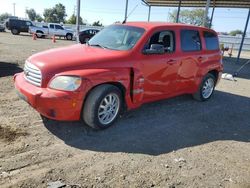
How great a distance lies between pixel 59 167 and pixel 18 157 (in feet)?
2.04

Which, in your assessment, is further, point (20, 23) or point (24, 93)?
point (20, 23)

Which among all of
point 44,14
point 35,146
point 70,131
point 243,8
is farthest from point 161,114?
point 44,14

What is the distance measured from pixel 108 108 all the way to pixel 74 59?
1.02 m

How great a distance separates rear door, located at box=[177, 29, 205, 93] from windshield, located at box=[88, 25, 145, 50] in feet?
3.98

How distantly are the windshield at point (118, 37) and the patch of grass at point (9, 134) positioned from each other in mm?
2261

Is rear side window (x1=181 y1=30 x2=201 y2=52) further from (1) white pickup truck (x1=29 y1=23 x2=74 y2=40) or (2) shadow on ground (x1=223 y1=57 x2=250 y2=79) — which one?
(1) white pickup truck (x1=29 y1=23 x2=74 y2=40)

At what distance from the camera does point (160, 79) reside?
5.82 meters

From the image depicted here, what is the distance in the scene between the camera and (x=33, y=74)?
4.66m

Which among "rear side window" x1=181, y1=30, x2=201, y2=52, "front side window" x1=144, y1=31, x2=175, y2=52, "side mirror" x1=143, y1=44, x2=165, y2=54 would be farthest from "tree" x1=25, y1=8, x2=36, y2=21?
"side mirror" x1=143, y1=44, x2=165, y2=54

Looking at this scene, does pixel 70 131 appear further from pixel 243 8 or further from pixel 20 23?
pixel 20 23

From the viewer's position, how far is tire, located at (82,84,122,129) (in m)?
4.60

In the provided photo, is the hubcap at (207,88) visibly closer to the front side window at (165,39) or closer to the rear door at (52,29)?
the front side window at (165,39)

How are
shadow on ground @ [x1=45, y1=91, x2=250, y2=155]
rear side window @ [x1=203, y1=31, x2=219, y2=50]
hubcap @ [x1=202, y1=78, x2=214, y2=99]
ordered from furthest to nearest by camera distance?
hubcap @ [x1=202, y1=78, x2=214, y2=99]
rear side window @ [x1=203, y1=31, x2=219, y2=50]
shadow on ground @ [x1=45, y1=91, x2=250, y2=155]

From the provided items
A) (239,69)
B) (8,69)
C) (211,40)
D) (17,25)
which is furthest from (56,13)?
(211,40)
